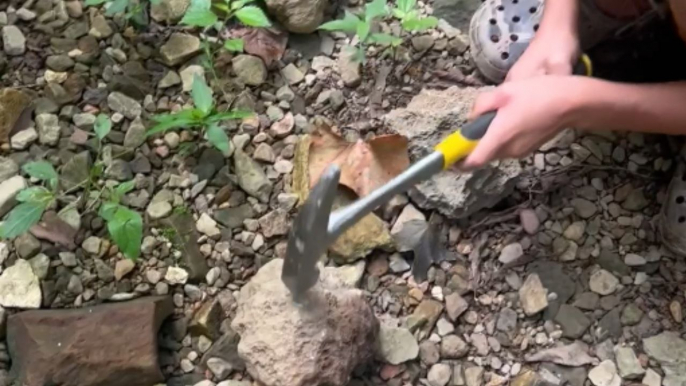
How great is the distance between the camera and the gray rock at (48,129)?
1.27 m

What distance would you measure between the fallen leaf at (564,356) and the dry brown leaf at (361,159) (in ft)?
1.07

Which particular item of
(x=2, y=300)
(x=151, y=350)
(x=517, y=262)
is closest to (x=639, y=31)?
(x=517, y=262)

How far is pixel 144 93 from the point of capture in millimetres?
1321

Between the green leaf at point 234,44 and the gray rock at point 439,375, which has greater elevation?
the green leaf at point 234,44

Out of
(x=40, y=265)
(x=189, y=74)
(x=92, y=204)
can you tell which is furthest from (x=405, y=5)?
(x=40, y=265)

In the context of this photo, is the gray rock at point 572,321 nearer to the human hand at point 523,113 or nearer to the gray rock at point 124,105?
the human hand at point 523,113

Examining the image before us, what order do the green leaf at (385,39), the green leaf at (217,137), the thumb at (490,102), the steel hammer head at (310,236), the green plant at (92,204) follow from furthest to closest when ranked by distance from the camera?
the green leaf at (385,39)
the green leaf at (217,137)
the green plant at (92,204)
the thumb at (490,102)
the steel hammer head at (310,236)

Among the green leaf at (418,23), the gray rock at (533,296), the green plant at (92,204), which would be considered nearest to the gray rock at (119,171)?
the green plant at (92,204)

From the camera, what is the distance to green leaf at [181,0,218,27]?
125 centimetres

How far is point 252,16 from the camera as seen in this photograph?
1.26 metres

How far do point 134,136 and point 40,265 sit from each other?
9.1 inches

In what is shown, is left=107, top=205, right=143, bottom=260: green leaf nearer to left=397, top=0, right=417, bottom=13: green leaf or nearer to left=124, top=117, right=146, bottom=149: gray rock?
left=124, top=117, right=146, bottom=149: gray rock

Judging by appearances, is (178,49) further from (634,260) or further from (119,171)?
(634,260)

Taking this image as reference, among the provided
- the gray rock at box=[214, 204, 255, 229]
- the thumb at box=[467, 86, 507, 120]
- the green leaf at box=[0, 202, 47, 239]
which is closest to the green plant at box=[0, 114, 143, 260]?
the green leaf at box=[0, 202, 47, 239]
